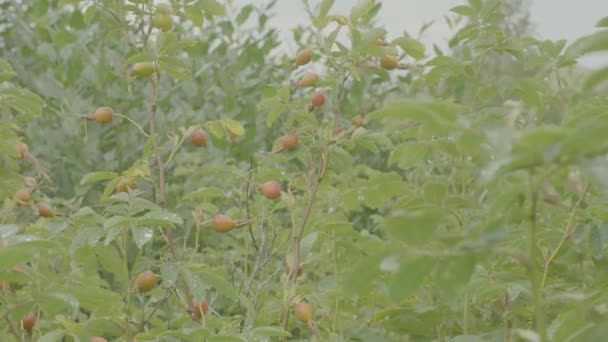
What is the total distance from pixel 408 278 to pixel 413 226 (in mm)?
85

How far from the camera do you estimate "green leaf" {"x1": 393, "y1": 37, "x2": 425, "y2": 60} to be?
5.77 feet

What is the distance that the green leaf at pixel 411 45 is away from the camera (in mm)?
1758

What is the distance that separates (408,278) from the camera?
788 millimetres

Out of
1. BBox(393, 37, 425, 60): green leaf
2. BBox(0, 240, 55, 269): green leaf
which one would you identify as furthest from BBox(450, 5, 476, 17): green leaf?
BBox(0, 240, 55, 269): green leaf

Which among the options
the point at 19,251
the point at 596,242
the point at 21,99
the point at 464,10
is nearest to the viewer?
the point at 19,251

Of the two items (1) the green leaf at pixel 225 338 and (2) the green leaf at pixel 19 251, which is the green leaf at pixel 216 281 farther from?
(2) the green leaf at pixel 19 251

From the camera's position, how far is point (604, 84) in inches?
31.5

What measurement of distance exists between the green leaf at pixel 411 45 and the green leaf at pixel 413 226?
1.08 meters

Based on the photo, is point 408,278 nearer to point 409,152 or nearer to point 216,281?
point 409,152

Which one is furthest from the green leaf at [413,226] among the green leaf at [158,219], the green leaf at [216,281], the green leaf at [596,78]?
the green leaf at [216,281]

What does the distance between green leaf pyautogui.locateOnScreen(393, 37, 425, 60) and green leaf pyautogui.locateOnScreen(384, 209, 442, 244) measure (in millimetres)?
1079

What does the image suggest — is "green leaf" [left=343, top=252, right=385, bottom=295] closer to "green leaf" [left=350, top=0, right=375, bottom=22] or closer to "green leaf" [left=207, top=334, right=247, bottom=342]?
"green leaf" [left=207, top=334, right=247, bottom=342]

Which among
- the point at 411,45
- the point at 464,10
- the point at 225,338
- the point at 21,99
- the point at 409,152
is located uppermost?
the point at 464,10

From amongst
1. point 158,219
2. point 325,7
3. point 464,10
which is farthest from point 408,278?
point 464,10
